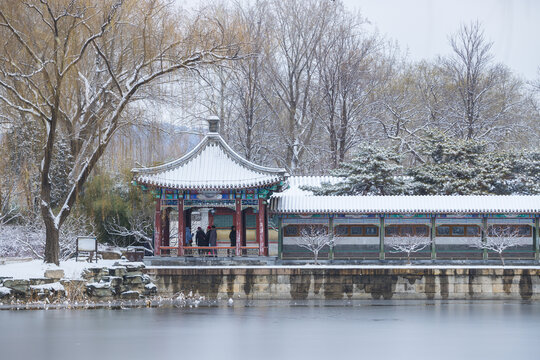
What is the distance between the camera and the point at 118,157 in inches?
1025

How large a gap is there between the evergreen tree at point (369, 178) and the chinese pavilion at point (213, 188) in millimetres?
3915

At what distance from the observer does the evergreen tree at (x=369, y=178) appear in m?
30.9

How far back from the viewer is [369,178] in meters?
30.9

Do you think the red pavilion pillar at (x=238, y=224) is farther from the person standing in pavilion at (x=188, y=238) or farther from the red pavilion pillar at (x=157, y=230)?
the red pavilion pillar at (x=157, y=230)

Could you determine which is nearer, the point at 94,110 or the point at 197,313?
the point at 197,313

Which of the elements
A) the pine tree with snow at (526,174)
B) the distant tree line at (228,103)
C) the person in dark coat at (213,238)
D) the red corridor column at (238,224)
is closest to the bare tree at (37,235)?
the distant tree line at (228,103)

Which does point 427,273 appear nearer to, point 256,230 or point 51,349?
point 256,230

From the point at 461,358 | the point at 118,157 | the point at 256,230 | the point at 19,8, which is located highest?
the point at 19,8

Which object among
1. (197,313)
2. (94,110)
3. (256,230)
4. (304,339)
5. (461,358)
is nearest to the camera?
(461,358)

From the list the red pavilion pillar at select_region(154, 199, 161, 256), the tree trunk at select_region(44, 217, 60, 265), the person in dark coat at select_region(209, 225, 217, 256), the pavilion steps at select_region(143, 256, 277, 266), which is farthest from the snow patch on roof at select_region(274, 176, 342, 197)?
the tree trunk at select_region(44, 217, 60, 265)

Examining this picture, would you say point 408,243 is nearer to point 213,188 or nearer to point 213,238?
point 213,238

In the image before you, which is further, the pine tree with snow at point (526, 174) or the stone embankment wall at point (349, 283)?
the pine tree with snow at point (526, 174)

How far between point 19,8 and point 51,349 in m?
10.4

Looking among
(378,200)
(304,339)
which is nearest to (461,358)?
(304,339)
